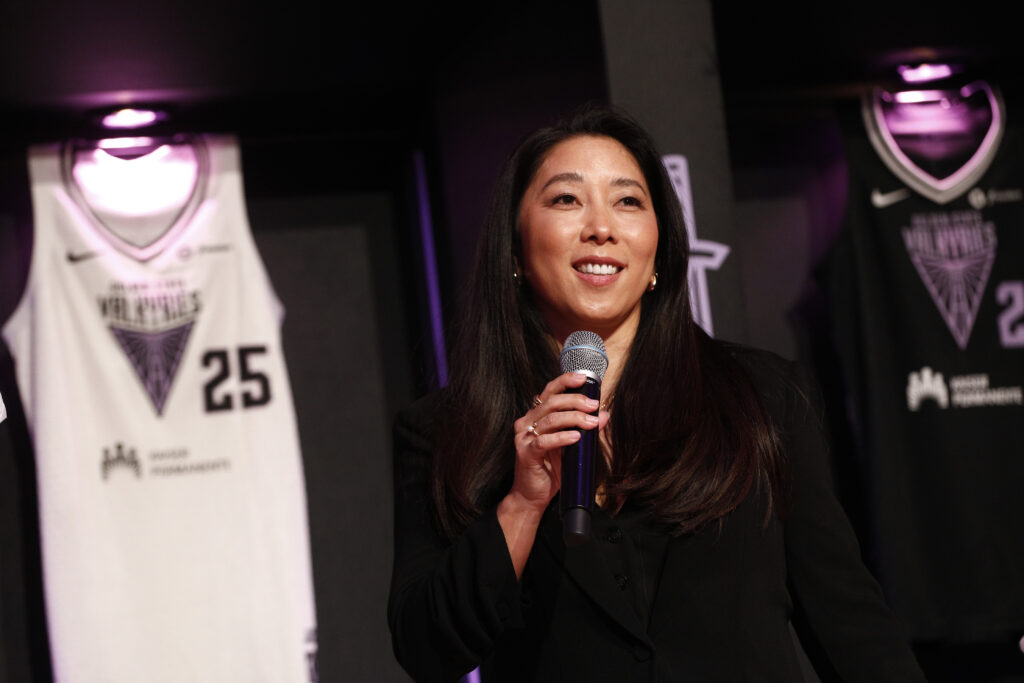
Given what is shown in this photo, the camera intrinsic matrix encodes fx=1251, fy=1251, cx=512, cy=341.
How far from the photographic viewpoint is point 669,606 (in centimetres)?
161

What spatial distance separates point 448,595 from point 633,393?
16.2 inches

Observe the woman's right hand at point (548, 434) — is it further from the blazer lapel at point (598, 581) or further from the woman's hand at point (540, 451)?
the blazer lapel at point (598, 581)

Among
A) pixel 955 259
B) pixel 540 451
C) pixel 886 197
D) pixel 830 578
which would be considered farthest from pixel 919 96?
pixel 540 451

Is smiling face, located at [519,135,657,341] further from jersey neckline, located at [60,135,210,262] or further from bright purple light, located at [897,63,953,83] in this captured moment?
bright purple light, located at [897,63,953,83]

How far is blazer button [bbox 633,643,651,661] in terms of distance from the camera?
5.15 feet

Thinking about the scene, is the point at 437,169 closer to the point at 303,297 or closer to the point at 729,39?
the point at 303,297

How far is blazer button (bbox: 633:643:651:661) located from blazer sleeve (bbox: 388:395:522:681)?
16 cm

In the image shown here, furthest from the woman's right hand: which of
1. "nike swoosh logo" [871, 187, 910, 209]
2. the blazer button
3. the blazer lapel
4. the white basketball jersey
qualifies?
"nike swoosh logo" [871, 187, 910, 209]

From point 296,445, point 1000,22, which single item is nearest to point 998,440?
point 1000,22

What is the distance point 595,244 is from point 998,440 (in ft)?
8.25

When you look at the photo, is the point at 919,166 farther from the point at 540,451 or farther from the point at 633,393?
the point at 540,451

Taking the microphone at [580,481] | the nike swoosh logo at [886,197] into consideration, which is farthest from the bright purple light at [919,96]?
the microphone at [580,481]

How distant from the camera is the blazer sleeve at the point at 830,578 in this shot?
159cm

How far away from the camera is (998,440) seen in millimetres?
3830
